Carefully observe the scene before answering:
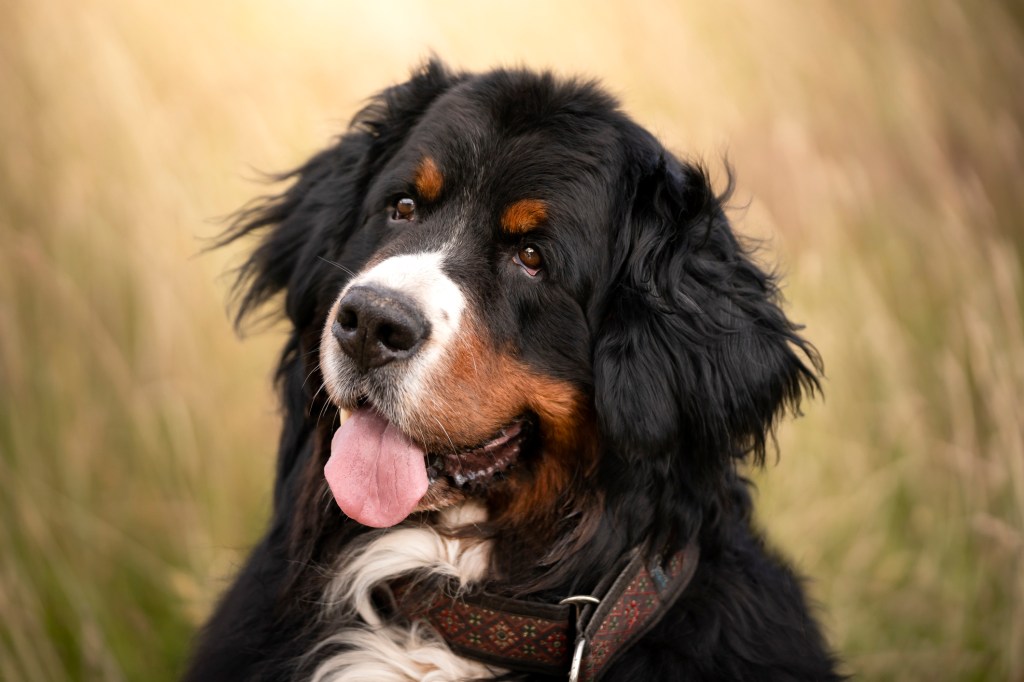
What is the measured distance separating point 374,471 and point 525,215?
2.23 ft

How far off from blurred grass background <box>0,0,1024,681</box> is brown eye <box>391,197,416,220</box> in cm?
136

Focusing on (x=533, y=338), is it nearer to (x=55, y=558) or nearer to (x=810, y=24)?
(x=55, y=558)

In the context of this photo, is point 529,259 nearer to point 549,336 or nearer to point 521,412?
point 549,336

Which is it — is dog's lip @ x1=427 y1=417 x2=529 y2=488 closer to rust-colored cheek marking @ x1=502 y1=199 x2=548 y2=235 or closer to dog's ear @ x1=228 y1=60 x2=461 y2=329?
rust-colored cheek marking @ x1=502 y1=199 x2=548 y2=235

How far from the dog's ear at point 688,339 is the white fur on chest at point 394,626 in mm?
463

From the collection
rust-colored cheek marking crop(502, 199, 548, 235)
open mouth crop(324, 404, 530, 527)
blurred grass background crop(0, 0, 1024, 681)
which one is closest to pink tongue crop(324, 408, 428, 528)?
open mouth crop(324, 404, 530, 527)

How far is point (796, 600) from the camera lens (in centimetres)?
245

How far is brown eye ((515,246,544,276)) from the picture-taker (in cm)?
225

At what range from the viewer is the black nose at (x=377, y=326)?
196 centimetres

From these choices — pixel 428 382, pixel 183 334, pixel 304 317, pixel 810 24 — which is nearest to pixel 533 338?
pixel 428 382

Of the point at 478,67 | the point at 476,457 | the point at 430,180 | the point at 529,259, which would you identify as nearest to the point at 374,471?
the point at 476,457

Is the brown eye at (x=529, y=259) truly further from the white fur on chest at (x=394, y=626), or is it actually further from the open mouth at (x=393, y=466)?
the white fur on chest at (x=394, y=626)

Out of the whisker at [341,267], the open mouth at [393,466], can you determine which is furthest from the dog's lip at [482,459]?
the whisker at [341,267]

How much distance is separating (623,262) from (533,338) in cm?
29
